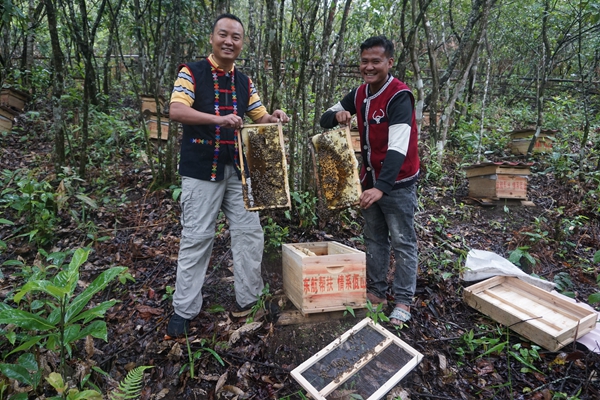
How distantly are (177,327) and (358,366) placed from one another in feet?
4.90

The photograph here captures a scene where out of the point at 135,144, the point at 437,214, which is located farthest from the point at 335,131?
the point at 135,144

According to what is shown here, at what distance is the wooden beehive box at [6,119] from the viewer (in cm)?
729

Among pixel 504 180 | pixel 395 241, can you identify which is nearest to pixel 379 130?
pixel 395 241

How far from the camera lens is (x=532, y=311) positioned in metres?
3.23

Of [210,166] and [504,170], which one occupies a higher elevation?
[210,166]

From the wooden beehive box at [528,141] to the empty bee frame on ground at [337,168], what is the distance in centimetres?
709

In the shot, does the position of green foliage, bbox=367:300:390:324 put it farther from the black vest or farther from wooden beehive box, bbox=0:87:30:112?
wooden beehive box, bbox=0:87:30:112

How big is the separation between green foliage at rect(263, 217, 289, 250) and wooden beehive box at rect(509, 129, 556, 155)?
7.08 metres

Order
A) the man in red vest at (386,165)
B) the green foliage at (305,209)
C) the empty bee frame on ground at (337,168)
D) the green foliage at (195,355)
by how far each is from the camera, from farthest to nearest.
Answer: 1. the green foliage at (305,209)
2. the empty bee frame on ground at (337,168)
3. the man in red vest at (386,165)
4. the green foliage at (195,355)

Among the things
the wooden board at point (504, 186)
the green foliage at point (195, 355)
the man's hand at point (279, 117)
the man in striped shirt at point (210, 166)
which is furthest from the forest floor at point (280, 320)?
the man's hand at point (279, 117)

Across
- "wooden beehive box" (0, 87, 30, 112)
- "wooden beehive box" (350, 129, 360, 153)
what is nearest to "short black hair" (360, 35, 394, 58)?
"wooden beehive box" (350, 129, 360, 153)

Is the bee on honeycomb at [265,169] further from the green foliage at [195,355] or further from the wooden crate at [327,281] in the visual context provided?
the green foliage at [195,355]

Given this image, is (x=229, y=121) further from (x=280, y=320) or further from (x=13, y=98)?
(x=13, y=98)

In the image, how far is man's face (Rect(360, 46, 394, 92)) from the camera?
2.91 meters
